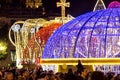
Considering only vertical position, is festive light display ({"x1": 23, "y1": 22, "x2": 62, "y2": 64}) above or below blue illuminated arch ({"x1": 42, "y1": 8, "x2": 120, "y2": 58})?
below

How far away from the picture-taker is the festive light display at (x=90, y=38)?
2778cm

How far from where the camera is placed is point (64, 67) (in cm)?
2848

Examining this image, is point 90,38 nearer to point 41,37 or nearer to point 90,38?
point 90,38

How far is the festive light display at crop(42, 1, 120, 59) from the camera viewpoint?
27.8 m

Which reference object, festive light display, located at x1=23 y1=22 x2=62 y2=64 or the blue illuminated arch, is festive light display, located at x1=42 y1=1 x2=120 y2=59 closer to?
the blue illuminated arch

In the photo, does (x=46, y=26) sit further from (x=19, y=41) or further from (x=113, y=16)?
(x=113, y=16)

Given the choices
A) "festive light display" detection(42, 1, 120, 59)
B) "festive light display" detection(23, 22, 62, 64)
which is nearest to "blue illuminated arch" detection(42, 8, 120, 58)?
"festive light display" detection(42, 1, 120, 59)

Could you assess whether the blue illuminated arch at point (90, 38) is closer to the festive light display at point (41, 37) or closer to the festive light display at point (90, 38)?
the festive light display at point (90, 38)

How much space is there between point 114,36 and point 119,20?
3.48 ft

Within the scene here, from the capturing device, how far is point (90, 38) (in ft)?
91.6

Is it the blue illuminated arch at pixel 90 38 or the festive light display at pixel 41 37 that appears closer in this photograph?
the blue illuminated arch at pixel 90 38

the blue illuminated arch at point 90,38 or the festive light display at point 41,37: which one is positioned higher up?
the blue illuminated arch at point 90,38

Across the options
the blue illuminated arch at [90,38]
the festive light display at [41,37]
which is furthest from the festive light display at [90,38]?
the festive light display at [41,37]

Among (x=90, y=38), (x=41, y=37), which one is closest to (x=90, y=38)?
(x=90, y=38)
